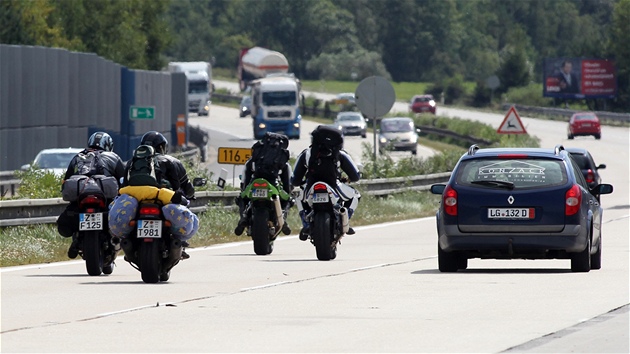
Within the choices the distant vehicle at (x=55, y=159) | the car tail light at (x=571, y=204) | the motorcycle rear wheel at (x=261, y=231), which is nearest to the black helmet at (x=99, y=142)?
the motorcycle rear wheel at (x=261, y=231)

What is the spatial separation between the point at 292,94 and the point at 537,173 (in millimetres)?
61687

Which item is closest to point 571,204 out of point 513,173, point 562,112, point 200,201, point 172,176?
point 513,173

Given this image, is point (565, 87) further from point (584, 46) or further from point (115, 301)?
point (115, 301)

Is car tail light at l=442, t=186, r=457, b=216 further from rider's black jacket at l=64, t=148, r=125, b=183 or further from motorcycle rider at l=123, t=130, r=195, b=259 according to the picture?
rider's black jacket at l=64, t=148, r=125, b=183

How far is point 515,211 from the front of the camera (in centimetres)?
1692

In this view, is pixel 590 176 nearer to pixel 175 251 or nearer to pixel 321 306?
pixel 175 251

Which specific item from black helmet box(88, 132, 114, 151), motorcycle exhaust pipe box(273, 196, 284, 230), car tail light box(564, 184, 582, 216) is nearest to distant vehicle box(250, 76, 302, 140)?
motorcycle exhaust pipe box(273, 196, 284, 230)

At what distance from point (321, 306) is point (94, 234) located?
384 centimetres

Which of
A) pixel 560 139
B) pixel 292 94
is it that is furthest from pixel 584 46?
pixel 292 94

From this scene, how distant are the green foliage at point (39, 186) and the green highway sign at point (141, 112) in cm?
2597

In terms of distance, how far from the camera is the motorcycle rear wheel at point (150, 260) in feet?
50.9

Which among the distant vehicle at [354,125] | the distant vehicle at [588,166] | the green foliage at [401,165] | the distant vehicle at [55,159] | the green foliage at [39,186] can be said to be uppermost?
the green foliage at [39,186]

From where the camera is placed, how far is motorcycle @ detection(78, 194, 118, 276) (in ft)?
53.7

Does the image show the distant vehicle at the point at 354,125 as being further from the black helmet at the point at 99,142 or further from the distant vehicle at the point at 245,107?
the black helmet at the point at 99,142
